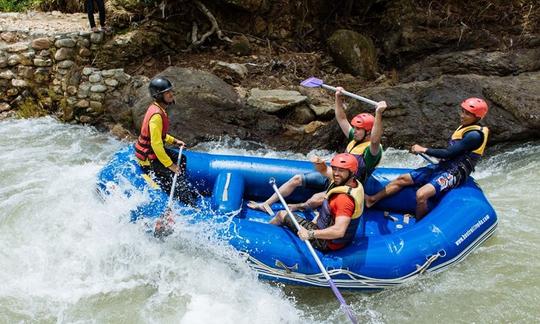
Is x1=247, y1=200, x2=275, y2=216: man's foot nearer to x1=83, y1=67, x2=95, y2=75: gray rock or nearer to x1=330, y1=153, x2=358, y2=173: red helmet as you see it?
x1=330, y1=153, x2=358, y2=173: red helmet

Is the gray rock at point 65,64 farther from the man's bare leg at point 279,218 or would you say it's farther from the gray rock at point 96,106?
the man's bare leg at point 279,218

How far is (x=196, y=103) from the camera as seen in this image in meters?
8.07

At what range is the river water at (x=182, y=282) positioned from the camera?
4285 mm

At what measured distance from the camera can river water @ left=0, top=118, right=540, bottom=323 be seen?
14.1ft

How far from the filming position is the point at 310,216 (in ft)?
17.0

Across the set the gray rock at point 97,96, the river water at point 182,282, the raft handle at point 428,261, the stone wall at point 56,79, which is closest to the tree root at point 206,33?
the stone wall at point 56,79

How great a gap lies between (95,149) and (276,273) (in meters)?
4.63

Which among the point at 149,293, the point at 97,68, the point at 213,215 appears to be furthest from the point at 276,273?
the point at 97,68

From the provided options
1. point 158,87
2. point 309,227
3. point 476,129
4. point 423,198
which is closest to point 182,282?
point 309,227

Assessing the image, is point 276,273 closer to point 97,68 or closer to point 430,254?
point 430,254

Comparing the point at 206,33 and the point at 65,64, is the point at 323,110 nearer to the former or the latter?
the point at 206,33

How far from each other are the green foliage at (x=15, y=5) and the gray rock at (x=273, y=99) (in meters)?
5.45

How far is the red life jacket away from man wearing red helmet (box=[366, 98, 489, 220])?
257cm

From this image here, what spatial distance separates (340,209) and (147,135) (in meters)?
2.07
